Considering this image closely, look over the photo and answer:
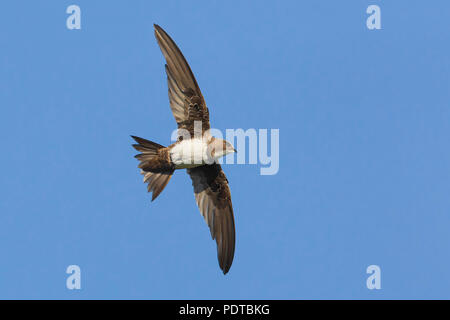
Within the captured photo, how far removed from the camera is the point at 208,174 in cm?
949

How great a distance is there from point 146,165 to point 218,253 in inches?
60.3

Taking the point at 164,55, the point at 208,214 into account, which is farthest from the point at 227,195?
the point at 164,55

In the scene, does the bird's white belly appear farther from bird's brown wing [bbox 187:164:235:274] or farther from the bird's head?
bird's brown wing [bbox 187:164:235:274]

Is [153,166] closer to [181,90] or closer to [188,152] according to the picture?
[188,152]

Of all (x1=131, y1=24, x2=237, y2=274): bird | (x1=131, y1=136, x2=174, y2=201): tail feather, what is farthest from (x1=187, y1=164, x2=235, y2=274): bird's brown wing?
(x1=131, y1=136, x2=174, y2=201): tail feather

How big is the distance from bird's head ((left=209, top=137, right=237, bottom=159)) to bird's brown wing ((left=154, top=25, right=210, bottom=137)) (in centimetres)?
20

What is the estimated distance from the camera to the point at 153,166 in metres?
8.96

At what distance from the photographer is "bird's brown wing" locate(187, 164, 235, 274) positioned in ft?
31.2

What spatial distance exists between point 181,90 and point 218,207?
5.27ft

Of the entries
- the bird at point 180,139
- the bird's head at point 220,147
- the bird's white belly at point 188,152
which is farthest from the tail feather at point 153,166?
the bird's head at point 220,147
